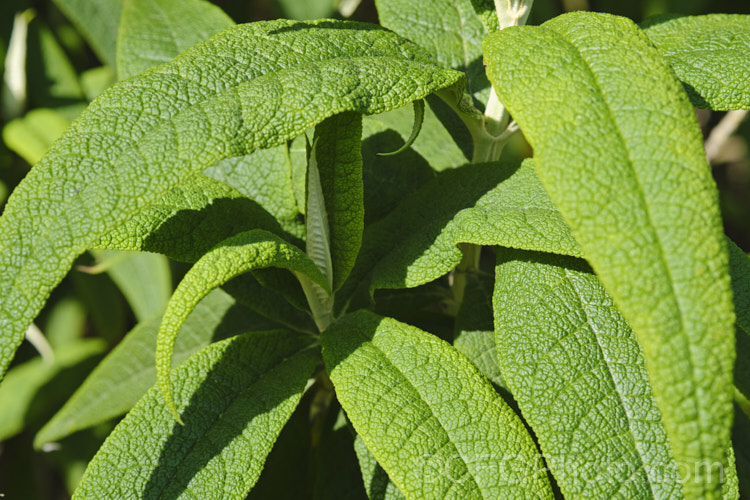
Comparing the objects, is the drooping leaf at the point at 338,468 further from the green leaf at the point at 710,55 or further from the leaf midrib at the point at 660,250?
the green leaf at the point at 710,55

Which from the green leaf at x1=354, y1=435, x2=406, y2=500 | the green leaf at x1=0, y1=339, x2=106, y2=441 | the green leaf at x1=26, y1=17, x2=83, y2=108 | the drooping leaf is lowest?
the green leaf at x1=0, y1=339, x2=106, y2=441

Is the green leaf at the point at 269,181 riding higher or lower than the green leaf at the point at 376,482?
higher

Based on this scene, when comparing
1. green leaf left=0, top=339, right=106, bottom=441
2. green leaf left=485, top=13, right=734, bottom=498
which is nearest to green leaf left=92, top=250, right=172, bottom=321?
green leaf left=0, top=339, right=106, bottom=441

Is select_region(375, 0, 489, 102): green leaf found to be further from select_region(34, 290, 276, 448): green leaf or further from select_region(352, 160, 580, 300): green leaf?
select_region(34, 290, 276, 448): green leaf

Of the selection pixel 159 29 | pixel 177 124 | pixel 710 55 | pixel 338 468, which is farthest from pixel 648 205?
pixel 159 29

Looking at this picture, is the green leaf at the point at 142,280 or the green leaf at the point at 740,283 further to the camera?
the green leaf at the point at 142,280

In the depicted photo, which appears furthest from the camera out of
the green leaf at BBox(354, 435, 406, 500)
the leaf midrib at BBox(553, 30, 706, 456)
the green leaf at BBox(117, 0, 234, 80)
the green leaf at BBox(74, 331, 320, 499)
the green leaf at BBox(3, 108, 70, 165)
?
the green leaf at BBox(3, 108, 70, 165)

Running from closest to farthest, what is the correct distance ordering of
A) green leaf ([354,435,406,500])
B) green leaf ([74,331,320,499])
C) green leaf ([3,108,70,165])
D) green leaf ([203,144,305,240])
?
green leaf ([74,331,320,499]), green leaf ([354,435,406,500]), green leaf ([203,144,305,240]), green leaf ([3,108,70,165])

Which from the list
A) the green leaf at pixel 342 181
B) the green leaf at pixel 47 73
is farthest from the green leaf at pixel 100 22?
the green leaf at pixel 342 181
